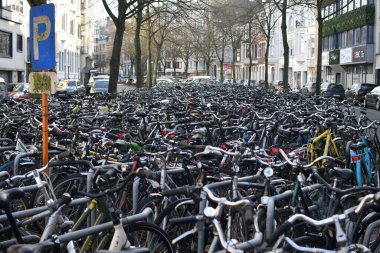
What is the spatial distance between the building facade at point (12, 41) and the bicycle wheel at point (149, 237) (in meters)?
39.2

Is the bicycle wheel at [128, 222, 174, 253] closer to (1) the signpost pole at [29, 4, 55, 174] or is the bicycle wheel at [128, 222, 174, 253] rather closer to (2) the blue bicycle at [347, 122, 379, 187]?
(1) the signpost pole at [29, 4, 55, 174]

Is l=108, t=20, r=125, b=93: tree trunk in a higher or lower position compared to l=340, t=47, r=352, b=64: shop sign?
lower

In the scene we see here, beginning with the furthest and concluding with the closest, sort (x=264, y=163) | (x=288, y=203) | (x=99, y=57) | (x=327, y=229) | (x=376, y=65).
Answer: (x=99, y=57), (x=376, y=65), (x=264, y=163), (x=288, y=203), (x=327, y=229)

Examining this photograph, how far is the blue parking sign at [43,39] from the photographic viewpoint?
6355mm

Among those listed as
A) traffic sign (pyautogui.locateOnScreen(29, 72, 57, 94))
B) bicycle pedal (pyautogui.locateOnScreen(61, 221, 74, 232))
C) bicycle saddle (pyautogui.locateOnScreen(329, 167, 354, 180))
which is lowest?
bicycle pedal (pyautogui.locateOnScreen(61, 221, 74, 232))

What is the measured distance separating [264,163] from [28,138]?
4509mm

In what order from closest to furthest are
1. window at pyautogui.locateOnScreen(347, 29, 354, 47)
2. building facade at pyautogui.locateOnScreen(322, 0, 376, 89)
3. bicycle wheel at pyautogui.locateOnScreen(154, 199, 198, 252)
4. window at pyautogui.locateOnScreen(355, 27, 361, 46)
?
bicycle wheel at pyautogui.locateOnScreen(154, 199, 198, 252), building facade at pyautogui.locateOnScreen(322, 0, 376, 89), window at pyautogui.locateOnScreen(355, 27, 361, 46), window at pyautogui.locateOnScreen(347, 29, 354, 47)

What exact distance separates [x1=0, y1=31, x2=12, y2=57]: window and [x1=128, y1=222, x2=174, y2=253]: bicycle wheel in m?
39.8

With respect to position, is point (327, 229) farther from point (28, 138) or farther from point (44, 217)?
point (28, 138)

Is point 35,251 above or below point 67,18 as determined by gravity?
below

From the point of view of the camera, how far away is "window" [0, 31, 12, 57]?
4169 cm

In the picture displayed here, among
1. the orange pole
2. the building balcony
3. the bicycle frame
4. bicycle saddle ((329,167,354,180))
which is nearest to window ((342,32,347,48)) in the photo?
the building balcony

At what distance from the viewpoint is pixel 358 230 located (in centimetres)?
400

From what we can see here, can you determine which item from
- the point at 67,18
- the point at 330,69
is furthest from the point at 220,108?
the point at 67,18
